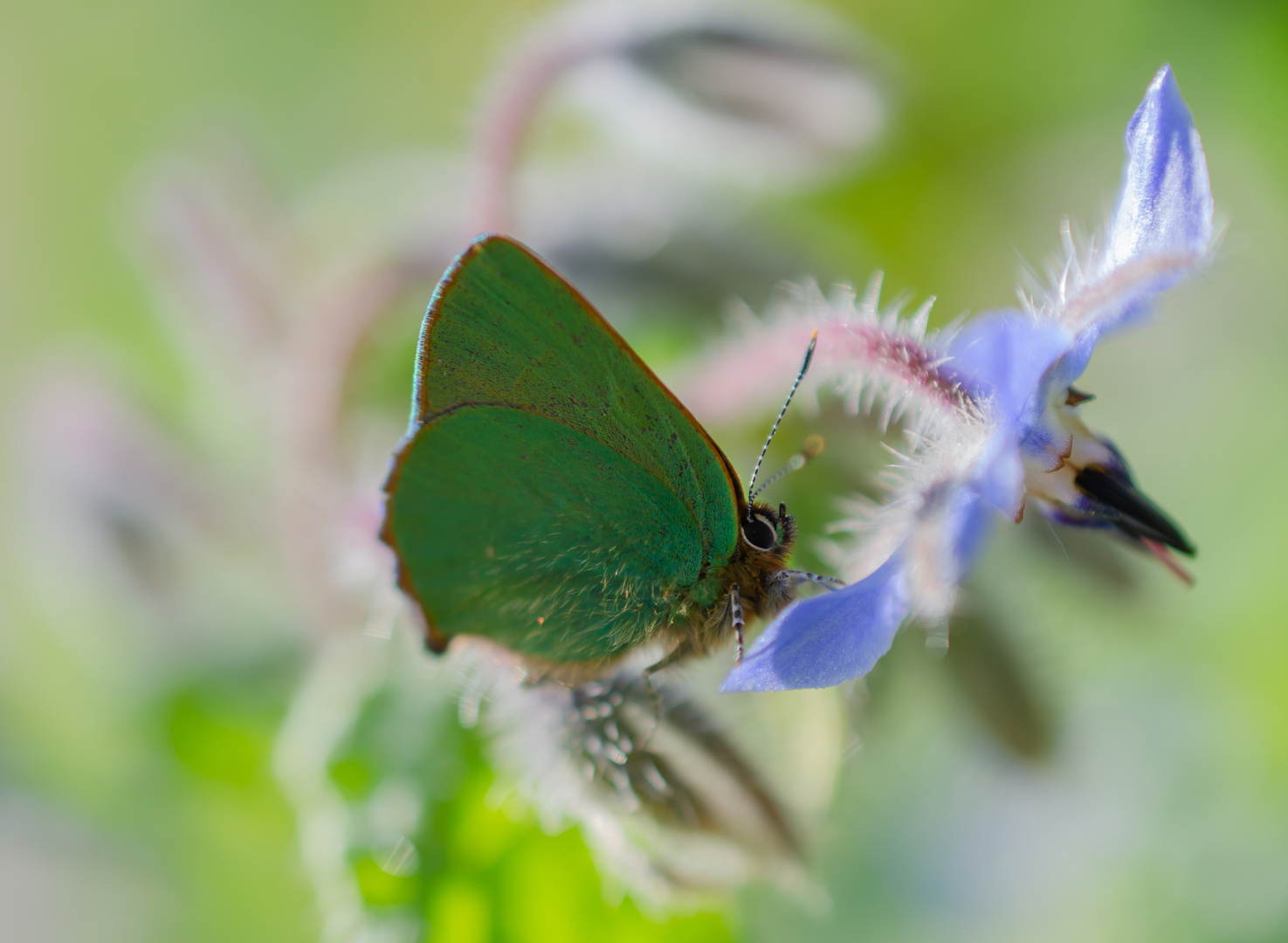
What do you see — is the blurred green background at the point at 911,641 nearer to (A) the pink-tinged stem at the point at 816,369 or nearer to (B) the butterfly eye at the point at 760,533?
(A) the pink-tinged stem at the point at 816,369

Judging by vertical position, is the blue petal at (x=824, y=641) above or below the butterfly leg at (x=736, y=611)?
above

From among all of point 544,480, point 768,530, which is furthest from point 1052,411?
point 544,480

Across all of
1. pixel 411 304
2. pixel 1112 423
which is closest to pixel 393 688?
pixel 411 304

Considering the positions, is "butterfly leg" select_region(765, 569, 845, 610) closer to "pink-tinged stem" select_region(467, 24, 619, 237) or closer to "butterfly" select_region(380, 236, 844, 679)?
"butterfly" select_region(380, 236, 844, 679)

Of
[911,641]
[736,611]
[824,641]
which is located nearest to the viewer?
[824,641]

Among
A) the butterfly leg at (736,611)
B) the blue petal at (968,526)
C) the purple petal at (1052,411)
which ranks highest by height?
the purple petal at (1052,411)

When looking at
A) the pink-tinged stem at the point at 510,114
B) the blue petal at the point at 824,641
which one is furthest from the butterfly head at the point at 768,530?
the pink-tinged stem at the point at 510,114

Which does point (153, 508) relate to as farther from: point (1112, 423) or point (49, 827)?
point (1112, 423)

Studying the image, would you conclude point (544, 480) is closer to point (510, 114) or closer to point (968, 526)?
point (968, 526)
